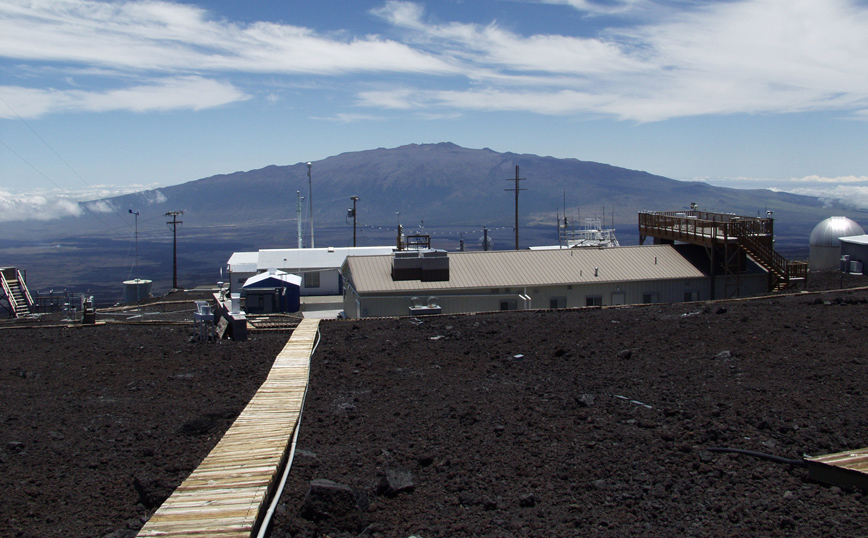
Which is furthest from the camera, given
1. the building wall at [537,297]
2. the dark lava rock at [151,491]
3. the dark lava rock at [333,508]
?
the building wall at [537,297]

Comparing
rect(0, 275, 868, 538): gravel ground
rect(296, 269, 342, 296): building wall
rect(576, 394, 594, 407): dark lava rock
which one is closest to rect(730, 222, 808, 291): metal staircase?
rect(0, 275, 868, 538): gravel ground

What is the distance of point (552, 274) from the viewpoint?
29531mm

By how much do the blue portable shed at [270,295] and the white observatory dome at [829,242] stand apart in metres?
31.6

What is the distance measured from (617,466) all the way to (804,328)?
9404 mm

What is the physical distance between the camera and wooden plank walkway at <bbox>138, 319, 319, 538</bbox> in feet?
20.2

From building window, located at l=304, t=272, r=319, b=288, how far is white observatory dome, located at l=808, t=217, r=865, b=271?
108 feet

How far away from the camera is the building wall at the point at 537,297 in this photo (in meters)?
27.8

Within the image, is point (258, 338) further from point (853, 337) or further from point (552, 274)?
point (552, 274)

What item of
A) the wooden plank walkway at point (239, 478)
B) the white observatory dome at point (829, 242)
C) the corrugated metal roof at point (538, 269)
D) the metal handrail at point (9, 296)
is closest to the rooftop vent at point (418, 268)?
the corrugated metal roof at point (538, 269)

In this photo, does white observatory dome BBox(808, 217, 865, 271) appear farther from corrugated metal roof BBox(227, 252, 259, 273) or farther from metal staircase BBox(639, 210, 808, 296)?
corrugated metal roof BBox(227, 252, 259, 273)

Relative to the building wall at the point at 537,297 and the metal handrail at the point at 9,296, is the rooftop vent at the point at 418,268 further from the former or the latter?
the metal handrail at the point at 9,296

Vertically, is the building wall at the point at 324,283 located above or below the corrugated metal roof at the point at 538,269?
below

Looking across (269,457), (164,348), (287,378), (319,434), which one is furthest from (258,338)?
(269,457)

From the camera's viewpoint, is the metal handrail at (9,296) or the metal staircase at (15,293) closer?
the metal handrail at (9,296)
